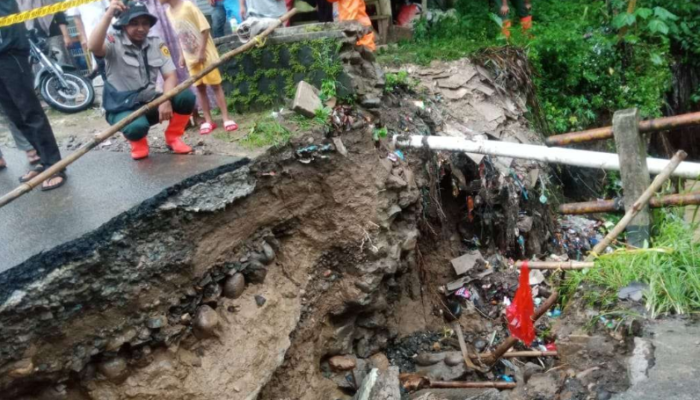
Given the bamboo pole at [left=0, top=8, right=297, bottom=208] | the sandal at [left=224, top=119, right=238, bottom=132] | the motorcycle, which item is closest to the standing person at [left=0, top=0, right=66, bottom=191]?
the bamboo pole at [left=0, top=8, right=297, bottom=208]

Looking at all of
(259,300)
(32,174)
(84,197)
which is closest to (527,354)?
(259,300)

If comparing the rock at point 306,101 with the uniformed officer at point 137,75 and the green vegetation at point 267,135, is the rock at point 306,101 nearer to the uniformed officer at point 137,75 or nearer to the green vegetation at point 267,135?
the green vegetation at point 267,135

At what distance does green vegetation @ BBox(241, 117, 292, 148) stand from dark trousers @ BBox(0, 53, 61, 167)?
154cm

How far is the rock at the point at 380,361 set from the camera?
5070 millimetres

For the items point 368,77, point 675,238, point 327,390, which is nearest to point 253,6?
point 368,77

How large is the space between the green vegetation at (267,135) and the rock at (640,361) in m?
2.98

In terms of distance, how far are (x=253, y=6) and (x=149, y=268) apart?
3875 mm

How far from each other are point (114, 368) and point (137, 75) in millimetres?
2357

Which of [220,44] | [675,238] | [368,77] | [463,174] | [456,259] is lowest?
[456,259]

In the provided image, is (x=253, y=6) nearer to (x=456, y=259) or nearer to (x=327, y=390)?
(x=456, y=259)

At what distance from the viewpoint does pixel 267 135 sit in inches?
191

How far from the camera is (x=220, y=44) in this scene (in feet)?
19.0

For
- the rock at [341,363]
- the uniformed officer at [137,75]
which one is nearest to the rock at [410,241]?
the rock at [341,363]

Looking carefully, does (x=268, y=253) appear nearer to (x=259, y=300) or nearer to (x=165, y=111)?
(x=259, y=300)
